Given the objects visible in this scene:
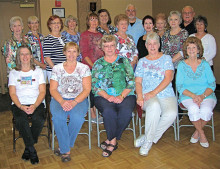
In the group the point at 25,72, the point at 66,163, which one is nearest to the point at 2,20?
the point at 25,72

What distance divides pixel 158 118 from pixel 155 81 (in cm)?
46

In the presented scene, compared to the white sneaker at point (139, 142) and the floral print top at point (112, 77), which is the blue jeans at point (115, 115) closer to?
the floral print top at point (112, 77)

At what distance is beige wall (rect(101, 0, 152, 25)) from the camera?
279 inches

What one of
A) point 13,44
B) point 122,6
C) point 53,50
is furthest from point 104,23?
point 122,6

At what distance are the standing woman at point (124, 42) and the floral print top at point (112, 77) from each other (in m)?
0.46

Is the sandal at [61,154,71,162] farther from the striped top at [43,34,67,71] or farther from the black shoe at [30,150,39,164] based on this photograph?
the striped top at [43,34,67,71]

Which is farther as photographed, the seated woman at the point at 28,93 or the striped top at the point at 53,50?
the striped top at the point at 53,50

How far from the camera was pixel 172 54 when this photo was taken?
3.44 m

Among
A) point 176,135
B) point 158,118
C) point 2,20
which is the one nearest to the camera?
point 158,118

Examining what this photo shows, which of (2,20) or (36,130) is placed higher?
(2,20)

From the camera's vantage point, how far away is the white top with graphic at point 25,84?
2.76m

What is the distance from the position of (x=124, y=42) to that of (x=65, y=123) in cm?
145

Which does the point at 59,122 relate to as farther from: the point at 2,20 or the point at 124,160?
the point at 2,20

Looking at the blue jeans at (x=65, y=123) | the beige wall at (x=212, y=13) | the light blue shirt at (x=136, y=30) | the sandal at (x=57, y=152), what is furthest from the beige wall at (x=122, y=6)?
the sandal at (x=57, y=152)
